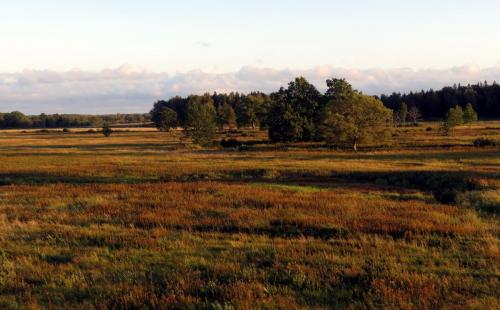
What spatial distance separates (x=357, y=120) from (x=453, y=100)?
115 metres

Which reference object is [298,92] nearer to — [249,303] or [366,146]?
[366,146]

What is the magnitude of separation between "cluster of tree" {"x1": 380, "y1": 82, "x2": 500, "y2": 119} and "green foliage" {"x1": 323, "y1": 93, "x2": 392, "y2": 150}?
101 meters

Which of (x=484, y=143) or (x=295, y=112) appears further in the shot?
(x=295, y=112)

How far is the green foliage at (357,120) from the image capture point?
62969mm

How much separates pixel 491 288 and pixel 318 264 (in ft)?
10.5

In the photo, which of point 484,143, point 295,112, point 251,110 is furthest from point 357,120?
point 251,110

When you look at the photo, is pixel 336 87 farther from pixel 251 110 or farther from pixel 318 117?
pixel 251 110

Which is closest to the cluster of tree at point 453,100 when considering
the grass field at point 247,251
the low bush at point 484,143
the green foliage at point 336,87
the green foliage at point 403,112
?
the green foliage at point 403,112

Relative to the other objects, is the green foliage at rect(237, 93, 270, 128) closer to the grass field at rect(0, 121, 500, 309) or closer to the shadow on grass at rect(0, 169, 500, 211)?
the shadow on grass at rect(0, 169, 500, 211)

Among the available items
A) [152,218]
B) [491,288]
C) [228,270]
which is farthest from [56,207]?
[491,288]

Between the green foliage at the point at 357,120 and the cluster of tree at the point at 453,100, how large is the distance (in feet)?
331

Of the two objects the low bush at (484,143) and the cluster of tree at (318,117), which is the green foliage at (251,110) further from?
the low bush at (484,143)

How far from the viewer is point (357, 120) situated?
6444 cm

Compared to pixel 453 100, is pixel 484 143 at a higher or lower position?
lower
